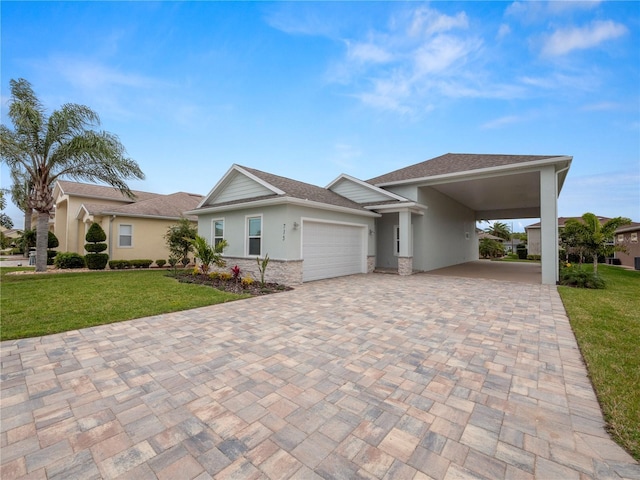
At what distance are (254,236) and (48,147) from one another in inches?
389

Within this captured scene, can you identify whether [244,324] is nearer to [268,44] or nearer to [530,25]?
[268,44]

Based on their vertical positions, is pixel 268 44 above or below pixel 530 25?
above

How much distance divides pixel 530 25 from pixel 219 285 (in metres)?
13.6

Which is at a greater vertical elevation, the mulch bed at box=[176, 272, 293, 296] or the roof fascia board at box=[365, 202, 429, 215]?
the roof fascia board at box=[365, 202, 429, 215]

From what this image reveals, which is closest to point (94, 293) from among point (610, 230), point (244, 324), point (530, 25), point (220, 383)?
point (244, 324)

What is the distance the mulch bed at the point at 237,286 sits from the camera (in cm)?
860

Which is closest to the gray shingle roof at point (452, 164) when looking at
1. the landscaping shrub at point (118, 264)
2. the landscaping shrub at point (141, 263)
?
the landscaping shrub at point (141, 263)

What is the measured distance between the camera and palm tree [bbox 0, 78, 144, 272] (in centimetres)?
1113

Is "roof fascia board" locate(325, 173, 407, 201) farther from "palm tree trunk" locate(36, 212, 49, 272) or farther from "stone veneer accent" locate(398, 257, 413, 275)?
"palm tree trunk" locate(36, 212, 49, 272)

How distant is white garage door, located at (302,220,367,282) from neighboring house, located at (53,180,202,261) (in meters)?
7.94

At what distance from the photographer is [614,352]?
155 inches

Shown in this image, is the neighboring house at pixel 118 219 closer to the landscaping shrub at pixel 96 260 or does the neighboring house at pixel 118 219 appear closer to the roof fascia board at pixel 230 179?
the landscaping shrub at pixel 96 260

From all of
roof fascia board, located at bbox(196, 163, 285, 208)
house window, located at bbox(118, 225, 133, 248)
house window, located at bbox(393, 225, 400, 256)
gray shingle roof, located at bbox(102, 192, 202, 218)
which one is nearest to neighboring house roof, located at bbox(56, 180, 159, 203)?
gray shingle roof, located at bbox(102, 192, 202, 218)

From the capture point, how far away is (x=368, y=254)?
43.5ft
